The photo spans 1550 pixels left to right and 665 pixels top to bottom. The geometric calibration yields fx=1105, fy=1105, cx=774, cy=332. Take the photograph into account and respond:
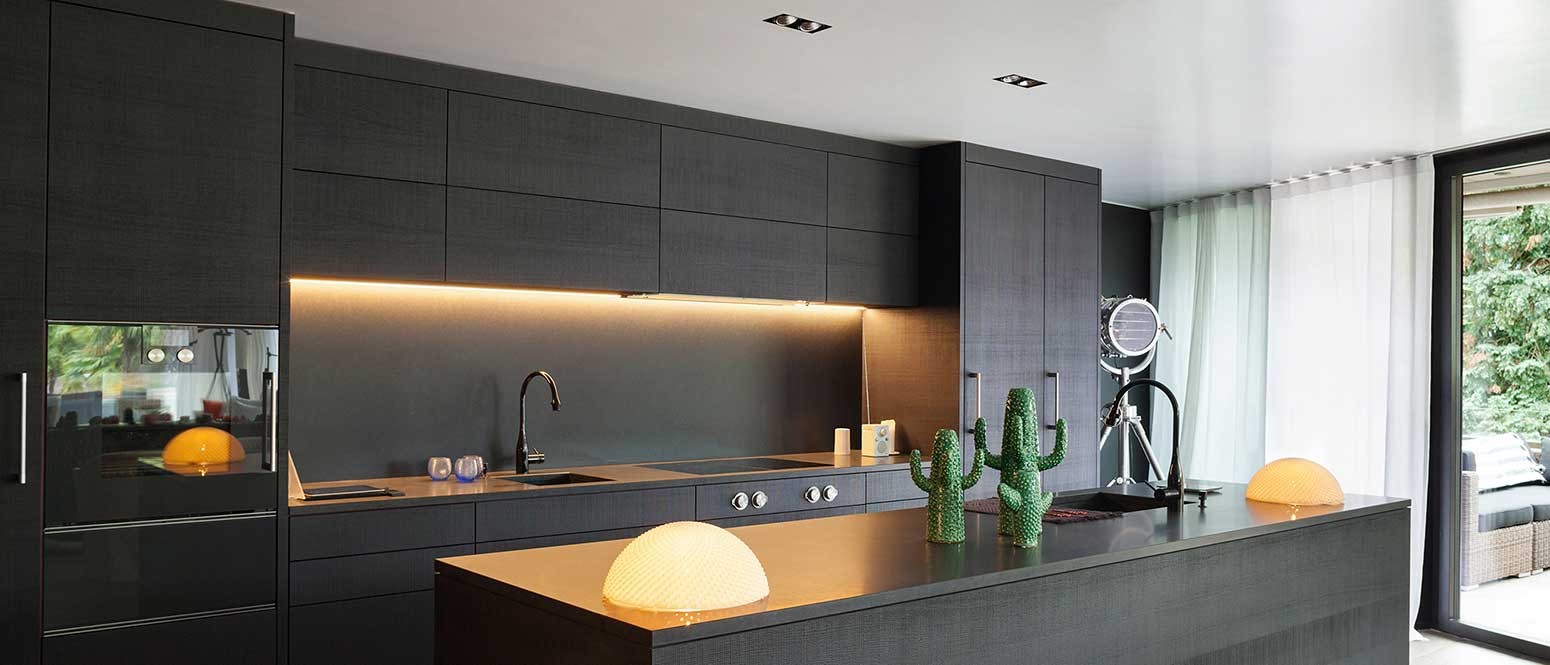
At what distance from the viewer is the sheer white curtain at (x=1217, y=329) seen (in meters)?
6.52

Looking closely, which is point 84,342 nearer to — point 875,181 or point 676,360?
point 676,360

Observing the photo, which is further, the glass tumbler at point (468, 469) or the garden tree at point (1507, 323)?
the garden tree at point (1507, 323)

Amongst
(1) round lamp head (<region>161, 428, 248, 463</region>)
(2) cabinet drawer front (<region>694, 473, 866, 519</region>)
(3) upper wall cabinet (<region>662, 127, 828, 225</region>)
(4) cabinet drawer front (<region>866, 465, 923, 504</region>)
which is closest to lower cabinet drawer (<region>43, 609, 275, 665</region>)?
(1) round lamp head (<region>161, 428, 248, 463</region>)

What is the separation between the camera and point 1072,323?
19.3 feet

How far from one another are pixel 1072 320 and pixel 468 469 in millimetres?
3289

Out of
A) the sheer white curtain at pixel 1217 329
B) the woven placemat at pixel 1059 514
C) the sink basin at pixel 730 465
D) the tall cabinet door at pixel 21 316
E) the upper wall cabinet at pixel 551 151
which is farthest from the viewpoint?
the sheer white curtain at pixel 1217 329

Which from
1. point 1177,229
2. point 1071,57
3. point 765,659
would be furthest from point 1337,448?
point 765,659

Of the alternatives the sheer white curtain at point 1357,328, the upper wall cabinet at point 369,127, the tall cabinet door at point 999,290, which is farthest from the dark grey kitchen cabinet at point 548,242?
the sheer white curtain at point 1357,328

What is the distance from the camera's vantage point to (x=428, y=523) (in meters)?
3.71

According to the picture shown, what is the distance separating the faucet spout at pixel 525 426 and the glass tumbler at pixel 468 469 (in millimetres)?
223

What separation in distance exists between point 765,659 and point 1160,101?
Result: 3.35 metres

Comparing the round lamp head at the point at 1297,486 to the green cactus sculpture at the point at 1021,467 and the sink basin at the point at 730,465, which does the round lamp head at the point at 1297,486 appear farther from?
the sink basin at the point at 730,465

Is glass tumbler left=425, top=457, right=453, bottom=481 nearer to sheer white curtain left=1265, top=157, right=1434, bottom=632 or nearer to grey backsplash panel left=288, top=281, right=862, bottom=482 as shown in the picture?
grey backsplash panel left=288, top=281, right=862, bottom=482

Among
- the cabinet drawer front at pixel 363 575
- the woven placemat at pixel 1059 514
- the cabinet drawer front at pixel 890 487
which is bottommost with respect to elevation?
the cabinet drawer front at pixel 363 575
